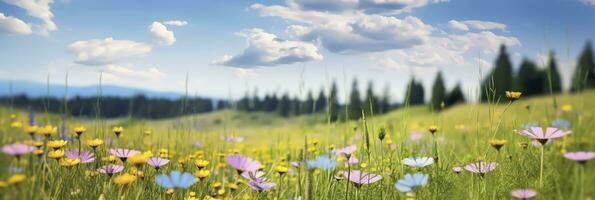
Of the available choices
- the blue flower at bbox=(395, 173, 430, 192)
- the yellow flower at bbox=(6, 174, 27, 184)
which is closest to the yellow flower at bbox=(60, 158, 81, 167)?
the yellow flower at bbox=(6, 174, 27, 184)

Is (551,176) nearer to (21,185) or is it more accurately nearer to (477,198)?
(477,198)

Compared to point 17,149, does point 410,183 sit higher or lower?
lower

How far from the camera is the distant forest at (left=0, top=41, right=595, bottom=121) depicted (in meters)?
2.51

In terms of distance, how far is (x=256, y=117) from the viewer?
6197 cm

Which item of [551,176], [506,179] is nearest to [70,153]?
[506,179]

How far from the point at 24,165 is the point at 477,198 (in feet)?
4.76

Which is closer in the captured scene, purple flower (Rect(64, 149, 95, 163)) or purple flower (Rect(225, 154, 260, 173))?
purple flower (Rect(225, 154, 260, 173))

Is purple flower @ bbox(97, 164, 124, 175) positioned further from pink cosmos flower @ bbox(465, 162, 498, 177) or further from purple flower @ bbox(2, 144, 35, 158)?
pink cosmos flower @ bbox(465, 162, 498, 177)

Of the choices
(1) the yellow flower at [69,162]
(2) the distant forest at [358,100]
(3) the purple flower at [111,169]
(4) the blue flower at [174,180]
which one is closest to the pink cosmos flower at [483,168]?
(2) the distant forest at [358,100]

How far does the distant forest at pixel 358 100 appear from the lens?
8.22 feet

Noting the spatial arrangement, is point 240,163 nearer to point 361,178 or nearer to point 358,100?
point 361,178

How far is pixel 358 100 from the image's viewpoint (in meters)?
45.9

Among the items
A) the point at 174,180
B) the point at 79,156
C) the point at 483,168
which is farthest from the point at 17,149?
the point at 483,168

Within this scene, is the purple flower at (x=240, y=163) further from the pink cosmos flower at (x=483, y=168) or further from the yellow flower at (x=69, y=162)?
the pink cosmos flower at (x=483, y=168)
